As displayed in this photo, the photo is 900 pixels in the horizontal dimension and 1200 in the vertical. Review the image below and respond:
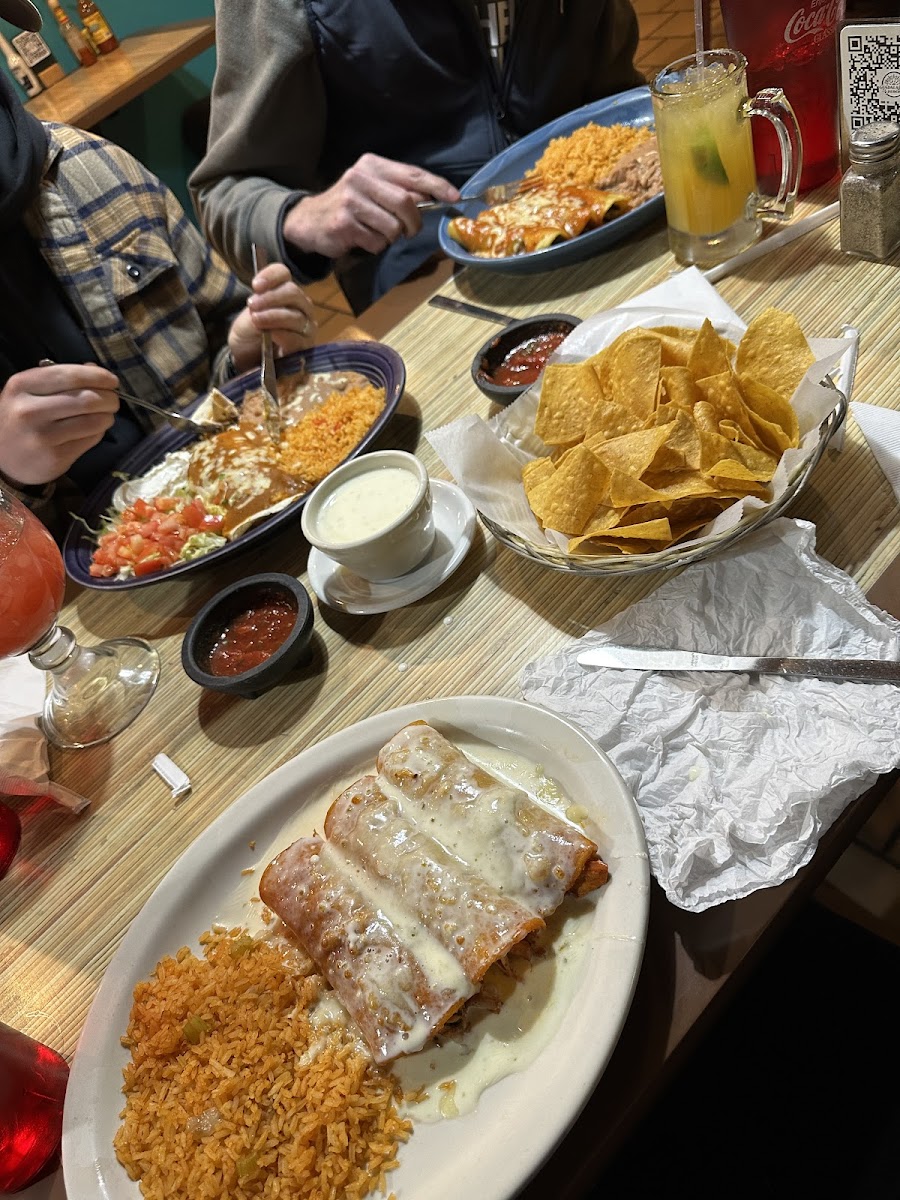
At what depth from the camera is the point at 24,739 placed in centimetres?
135

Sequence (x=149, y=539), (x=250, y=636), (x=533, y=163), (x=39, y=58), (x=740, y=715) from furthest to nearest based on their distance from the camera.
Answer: (x=39, y=58) < (x=533, y=163) < (x=149, y=539) < (x=250, y=636) < (x=740, y=715)

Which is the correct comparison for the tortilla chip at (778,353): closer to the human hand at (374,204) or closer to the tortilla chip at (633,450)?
the tortilla chip at (633,450)

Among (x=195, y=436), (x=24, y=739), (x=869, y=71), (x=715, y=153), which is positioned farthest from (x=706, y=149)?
(x=24, y=739)

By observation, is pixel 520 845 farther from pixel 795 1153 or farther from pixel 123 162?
pixel 123 162

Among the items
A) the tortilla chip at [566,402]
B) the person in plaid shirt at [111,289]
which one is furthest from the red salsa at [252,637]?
the person in plaid shirt at [111,289]

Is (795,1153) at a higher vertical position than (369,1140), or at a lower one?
lower

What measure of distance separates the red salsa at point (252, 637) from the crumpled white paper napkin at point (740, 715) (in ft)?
1.27

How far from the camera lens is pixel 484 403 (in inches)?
61.7

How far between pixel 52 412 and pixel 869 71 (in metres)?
1.45

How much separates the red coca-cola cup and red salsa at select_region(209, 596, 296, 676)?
1.19m

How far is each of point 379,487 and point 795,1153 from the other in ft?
3.44

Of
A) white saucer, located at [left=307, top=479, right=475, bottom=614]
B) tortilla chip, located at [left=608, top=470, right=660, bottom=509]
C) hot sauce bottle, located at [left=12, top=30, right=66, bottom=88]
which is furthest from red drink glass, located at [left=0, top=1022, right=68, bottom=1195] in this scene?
hot sauce bottle, located at [left=12, top=30, right=66, bottom=88]

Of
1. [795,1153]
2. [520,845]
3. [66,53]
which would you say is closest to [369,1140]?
[520,845]

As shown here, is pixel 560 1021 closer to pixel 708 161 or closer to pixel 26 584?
pixel 26 584
